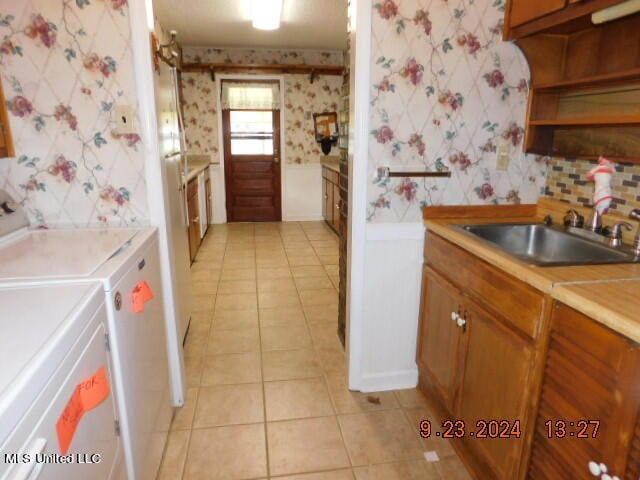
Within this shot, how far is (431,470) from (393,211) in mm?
1106

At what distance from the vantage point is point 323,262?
14.0 ft

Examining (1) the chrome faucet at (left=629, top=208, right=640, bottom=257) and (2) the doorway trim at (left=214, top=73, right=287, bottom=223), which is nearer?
(1) the chrome faucet at (left=629, top=208, right=640, bottom=257)

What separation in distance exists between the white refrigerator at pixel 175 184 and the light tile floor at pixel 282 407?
31 centimetres

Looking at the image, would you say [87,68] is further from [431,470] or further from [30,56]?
[431,470]

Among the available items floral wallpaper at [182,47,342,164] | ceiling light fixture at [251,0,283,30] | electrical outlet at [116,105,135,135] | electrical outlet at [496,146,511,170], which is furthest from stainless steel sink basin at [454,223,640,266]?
floral wallpaper at [182,47,342,164]

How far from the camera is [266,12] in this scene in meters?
3.68

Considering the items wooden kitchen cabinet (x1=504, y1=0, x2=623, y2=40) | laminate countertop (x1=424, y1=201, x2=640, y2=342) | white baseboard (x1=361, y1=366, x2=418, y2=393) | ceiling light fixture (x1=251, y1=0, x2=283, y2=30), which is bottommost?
white baseboard (x1=361, y1=366, x2=418, y2=393)

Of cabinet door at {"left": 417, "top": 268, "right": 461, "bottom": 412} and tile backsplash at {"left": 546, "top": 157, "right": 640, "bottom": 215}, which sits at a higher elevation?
tile backsplash at {"left": 546, "top": 157, "right": 640, "bottom": 215}

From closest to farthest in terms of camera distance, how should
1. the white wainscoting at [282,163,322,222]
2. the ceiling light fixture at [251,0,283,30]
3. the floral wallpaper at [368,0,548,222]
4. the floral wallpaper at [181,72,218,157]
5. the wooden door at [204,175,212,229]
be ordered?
the floral wallpaper at [368,0,548,222]
the ceiling light fixture at [251,0,283,30]
the wooden door at [204,175,212,229]
the floral wallpaper at [181,72,218,157]
the white wainscoting at [282,163,322,222]

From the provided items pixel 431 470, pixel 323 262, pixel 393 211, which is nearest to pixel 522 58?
pixel 393 211

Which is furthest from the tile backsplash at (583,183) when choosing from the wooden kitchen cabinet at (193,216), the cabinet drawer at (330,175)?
the cabinet drawer at (330,175)

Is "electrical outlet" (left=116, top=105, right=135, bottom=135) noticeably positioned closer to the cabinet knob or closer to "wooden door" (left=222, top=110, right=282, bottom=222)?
the cabinet knob

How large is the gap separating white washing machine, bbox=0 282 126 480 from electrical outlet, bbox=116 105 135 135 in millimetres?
830

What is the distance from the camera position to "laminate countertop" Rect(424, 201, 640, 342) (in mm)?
966
